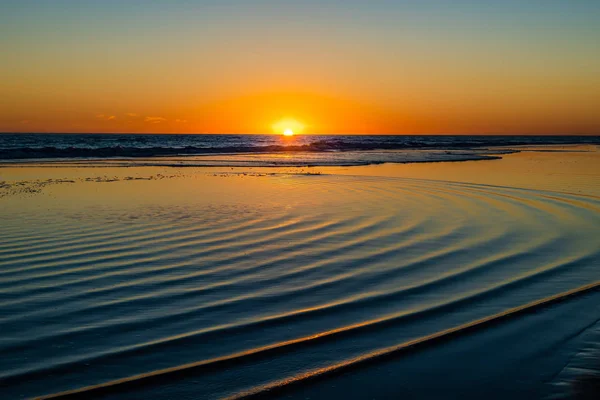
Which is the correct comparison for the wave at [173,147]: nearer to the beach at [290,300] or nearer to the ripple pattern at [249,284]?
the ripple pattern at [249,284]

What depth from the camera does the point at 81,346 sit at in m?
5.52

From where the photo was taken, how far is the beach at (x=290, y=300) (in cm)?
489

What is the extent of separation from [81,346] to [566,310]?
549 centimetres

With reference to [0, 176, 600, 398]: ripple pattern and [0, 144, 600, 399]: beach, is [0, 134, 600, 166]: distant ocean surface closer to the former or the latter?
[0, 176, 600, 398]: ripple pattern

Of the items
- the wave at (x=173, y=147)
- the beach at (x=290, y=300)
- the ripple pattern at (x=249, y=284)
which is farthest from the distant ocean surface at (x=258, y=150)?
the beach at (x=290, y=300)

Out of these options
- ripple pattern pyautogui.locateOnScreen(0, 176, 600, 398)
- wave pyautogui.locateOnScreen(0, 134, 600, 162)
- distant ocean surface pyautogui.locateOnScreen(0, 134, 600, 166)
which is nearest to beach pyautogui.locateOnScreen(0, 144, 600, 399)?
ripple pattern pyautogui.locateOnScreen(0, 176, 600, 398)

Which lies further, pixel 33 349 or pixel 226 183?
pixel 226 183

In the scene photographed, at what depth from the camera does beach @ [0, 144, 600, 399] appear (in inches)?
192

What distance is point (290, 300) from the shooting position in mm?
7066

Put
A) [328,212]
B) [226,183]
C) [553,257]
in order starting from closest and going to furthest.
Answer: [553,257] < [328,212] < [226,183]

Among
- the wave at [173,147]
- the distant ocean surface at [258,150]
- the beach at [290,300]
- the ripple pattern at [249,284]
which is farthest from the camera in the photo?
the wave at [173,147]

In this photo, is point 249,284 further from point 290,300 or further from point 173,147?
point 173,147

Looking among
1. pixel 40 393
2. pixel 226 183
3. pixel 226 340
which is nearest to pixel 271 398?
pixel 226 340

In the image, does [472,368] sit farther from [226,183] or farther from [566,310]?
[226,183]
